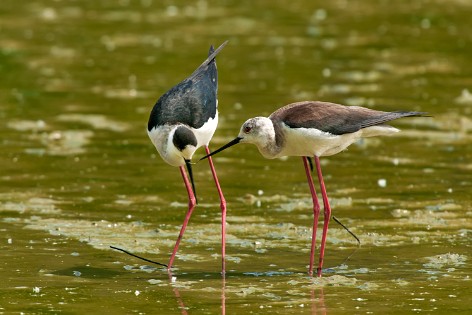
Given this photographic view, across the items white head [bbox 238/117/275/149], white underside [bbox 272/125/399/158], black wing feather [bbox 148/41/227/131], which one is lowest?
white underside [bbox 272/125/399/158]

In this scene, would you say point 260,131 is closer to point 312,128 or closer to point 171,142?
point 312,128

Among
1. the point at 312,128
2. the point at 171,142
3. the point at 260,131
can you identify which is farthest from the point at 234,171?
the point at 312,128

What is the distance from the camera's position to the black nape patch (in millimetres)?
9055

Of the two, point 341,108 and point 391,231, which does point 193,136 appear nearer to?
point 341,108

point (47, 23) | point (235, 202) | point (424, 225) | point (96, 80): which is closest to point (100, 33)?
point (47, 23)

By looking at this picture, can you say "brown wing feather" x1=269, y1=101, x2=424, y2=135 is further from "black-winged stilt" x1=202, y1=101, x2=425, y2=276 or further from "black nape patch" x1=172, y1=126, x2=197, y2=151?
"black nape patch" x1=172, y1=126, x2=197, y2=151

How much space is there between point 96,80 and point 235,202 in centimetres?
648

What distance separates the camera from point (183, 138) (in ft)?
29.7

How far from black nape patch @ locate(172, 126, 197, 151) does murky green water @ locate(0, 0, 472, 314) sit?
0.96 m

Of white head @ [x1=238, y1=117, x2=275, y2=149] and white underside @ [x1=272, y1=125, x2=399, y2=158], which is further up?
white head @ [x1=238, y1=117, x2=275, y2=149]

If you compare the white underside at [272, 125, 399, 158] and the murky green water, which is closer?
the murky green water

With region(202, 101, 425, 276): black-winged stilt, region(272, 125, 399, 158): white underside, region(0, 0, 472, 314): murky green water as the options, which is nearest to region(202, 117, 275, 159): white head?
region(202, 101, 425, 276): black-winged stilt

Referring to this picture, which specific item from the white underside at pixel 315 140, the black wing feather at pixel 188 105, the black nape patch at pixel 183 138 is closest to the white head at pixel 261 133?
the white underside at pixel 315 140

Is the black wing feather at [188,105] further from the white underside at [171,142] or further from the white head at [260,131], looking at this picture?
the white head at [260,131]
